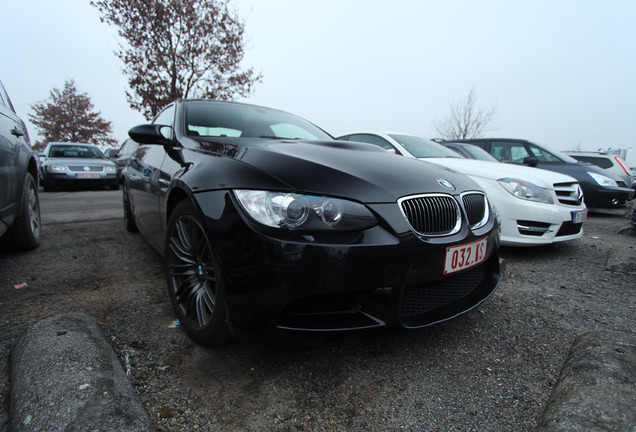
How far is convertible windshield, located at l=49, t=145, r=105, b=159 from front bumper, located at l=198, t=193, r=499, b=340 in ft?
37.4

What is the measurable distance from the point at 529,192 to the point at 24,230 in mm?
4733

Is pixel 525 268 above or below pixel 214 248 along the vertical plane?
below

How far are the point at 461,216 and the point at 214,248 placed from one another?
47.2 inches

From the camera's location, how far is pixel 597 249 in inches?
157

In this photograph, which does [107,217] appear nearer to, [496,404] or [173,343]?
[173,343]

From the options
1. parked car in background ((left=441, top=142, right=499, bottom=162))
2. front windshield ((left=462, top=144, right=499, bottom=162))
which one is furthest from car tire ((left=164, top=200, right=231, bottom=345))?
front windshield ((left=462, top=144, right=499, bottom=162))

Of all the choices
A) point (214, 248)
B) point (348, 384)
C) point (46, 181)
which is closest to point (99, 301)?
point (214, 248)

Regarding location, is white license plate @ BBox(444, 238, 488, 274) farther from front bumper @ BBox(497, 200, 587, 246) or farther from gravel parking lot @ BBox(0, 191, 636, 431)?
front bumper @ BBox(497, 200, 587, 246)

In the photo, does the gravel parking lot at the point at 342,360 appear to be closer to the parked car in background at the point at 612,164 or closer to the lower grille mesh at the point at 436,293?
the lower grille mesh at the point at 436,293

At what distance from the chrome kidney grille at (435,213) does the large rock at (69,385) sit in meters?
1.27

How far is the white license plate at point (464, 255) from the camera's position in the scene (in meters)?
1.59

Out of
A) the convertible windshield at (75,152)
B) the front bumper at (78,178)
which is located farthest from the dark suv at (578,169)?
the convertible windshield at (75,152)

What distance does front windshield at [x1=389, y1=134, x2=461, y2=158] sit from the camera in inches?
183

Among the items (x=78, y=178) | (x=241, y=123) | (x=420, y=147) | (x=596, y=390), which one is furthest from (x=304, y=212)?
(x=78, y=178)
